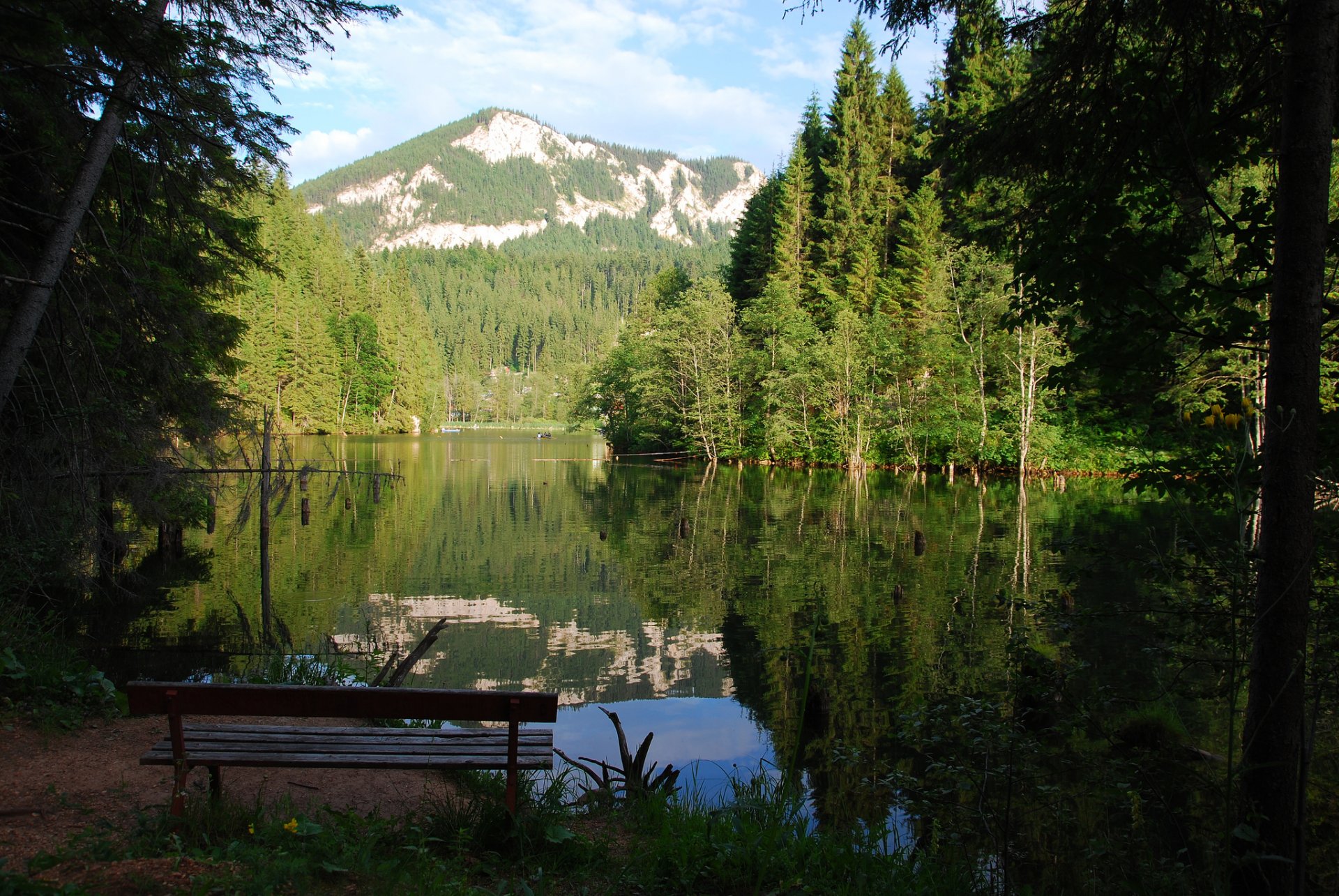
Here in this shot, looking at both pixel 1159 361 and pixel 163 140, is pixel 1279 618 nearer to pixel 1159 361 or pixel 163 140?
pixel 1159 361

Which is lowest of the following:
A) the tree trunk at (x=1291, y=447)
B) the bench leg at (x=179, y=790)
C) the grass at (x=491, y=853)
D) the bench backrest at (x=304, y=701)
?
the grass at (x=491, y=853)

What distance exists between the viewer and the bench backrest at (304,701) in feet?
13.0

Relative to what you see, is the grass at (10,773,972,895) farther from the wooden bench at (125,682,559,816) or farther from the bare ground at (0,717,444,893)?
the wooden bench at (125,682,559,816)

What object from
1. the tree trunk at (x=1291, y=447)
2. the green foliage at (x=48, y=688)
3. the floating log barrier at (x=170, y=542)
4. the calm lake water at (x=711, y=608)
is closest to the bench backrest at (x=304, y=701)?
the calm lake water at (x=711, y=608)

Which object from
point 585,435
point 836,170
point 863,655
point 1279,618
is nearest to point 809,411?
point 836,170

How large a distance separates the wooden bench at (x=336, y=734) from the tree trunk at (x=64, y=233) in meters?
3.97

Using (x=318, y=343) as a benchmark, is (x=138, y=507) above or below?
below

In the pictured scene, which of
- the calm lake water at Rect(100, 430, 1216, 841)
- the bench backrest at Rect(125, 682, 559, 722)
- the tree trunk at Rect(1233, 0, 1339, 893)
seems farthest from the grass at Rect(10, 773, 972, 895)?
the tree trunk at Rect(1233, 0, 1339, 893)

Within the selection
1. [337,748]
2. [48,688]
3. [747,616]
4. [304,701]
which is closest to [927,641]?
[747,616]

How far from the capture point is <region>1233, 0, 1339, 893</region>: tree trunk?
3.49 meters

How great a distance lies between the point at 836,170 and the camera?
50.3 metres

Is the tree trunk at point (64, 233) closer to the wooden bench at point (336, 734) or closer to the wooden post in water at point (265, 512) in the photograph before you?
the wooden post in water at point (265, 512)

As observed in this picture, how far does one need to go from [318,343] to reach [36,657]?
6415 centimetres

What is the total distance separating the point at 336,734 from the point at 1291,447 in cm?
470
